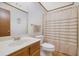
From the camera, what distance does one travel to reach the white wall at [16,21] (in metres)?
1.28

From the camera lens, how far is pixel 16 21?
1.34 meters

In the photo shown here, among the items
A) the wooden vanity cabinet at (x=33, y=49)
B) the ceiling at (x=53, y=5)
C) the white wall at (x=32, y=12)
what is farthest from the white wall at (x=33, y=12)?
the wooden vanity cabinet at (x=33, y=49)

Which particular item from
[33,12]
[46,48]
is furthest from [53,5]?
[46,48]

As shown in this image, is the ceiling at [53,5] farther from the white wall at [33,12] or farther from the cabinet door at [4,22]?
the cabinet door at [4,22]

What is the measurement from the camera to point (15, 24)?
→ 51.9 inches

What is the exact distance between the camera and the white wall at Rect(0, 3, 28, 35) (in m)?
1.28

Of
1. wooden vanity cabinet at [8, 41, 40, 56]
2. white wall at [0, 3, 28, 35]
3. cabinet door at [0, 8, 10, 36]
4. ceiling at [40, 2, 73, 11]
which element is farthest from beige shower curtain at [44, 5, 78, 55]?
cabinet door at [0, 8, 10, 36]

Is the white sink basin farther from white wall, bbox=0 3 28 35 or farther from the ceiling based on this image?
the ceiling

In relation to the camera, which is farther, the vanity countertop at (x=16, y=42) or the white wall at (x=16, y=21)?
the white wall at (x=16, y=21)

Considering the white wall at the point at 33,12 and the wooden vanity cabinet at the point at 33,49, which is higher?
the white wall at the point at 33,12

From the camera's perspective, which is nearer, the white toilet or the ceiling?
the ceiling

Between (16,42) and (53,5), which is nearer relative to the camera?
(53,5)

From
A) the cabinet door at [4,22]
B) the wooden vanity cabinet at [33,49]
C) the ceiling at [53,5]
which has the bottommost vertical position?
the wooden vanity cabinet at [33,49]

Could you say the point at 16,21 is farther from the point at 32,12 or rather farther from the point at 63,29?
the point at 63,29
